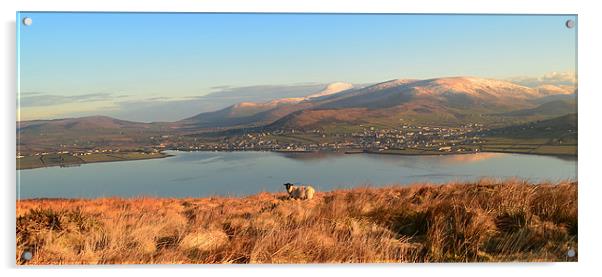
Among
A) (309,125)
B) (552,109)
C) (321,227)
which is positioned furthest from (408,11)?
(321,227)

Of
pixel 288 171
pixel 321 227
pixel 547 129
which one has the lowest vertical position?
pixel 321 227

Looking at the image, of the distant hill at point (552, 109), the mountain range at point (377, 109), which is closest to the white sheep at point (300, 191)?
the mountain range at point (377, 109)

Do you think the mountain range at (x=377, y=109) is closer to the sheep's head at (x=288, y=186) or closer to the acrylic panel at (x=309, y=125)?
the acrylic panel at (x=309, y=125)

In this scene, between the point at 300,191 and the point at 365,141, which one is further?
the point at 365,141

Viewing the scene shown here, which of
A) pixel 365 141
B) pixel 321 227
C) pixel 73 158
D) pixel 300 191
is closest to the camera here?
pixel 321 227

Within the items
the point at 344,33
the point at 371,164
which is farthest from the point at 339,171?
the point at 344,33

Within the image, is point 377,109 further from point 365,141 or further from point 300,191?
point 300,191

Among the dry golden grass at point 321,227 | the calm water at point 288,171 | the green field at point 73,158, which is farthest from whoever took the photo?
the calm water at point 288,171
